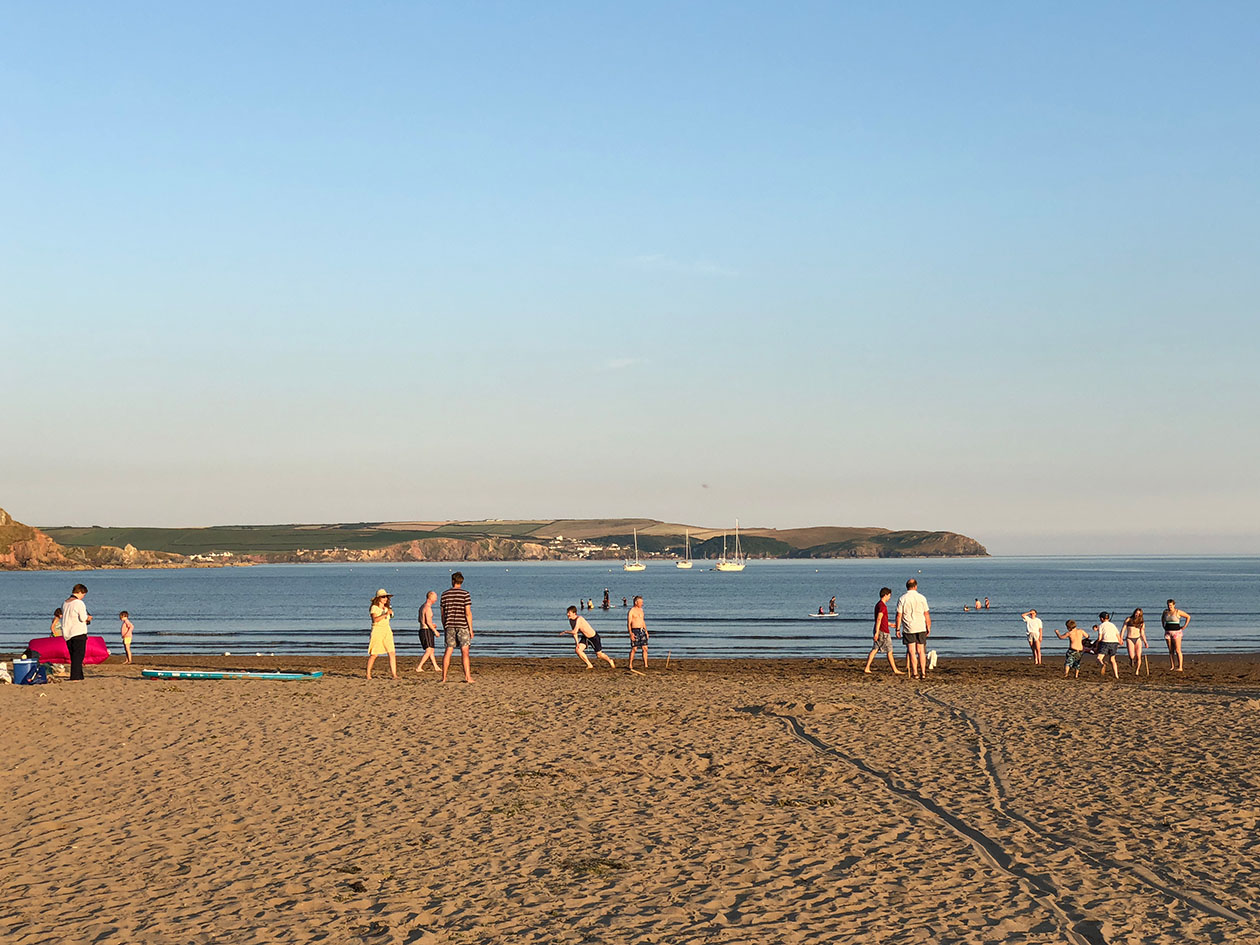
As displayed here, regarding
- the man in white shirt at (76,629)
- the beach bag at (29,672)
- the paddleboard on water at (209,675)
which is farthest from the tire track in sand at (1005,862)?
the beach bag at (29,672)

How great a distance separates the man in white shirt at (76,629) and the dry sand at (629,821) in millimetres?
3517

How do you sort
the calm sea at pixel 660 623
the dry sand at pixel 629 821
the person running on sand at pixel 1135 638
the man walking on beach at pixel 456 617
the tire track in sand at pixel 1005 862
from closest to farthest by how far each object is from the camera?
the tire track in sand at pixel 1005 862
the dry sand at pixel 629 821
the man walking on beach at pixel 456 617
the person running on sand at pixel 1135 638
the calm sea at pixel 660 623

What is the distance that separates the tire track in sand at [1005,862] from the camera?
6.74 metres

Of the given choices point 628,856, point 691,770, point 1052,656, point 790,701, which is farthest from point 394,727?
point 1052,656

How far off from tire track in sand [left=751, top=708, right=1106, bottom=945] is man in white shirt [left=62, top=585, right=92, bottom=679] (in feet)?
48.1

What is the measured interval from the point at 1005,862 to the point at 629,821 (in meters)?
3.17

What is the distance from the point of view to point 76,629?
69.8 ft

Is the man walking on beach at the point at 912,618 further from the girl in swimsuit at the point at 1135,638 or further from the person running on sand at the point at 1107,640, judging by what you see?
the girl in swimsuit at the point at 1135,638

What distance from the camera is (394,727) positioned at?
15719 mm

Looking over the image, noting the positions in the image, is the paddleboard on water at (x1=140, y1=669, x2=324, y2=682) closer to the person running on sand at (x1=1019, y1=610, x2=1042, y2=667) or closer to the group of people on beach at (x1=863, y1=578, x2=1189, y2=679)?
the group of people on beach at (x1=863, y1=578, x2=1189, y2=679)

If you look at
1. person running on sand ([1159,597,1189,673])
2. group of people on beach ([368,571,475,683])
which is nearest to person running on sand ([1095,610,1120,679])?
person running on sand ([1159,597,1189,673])

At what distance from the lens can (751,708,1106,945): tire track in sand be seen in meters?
A: 6.74

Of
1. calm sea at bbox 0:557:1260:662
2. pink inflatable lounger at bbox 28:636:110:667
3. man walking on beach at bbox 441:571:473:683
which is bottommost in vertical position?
calm sea at bbox 0:557:1260:662

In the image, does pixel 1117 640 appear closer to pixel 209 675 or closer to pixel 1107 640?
pixel 1107 640
